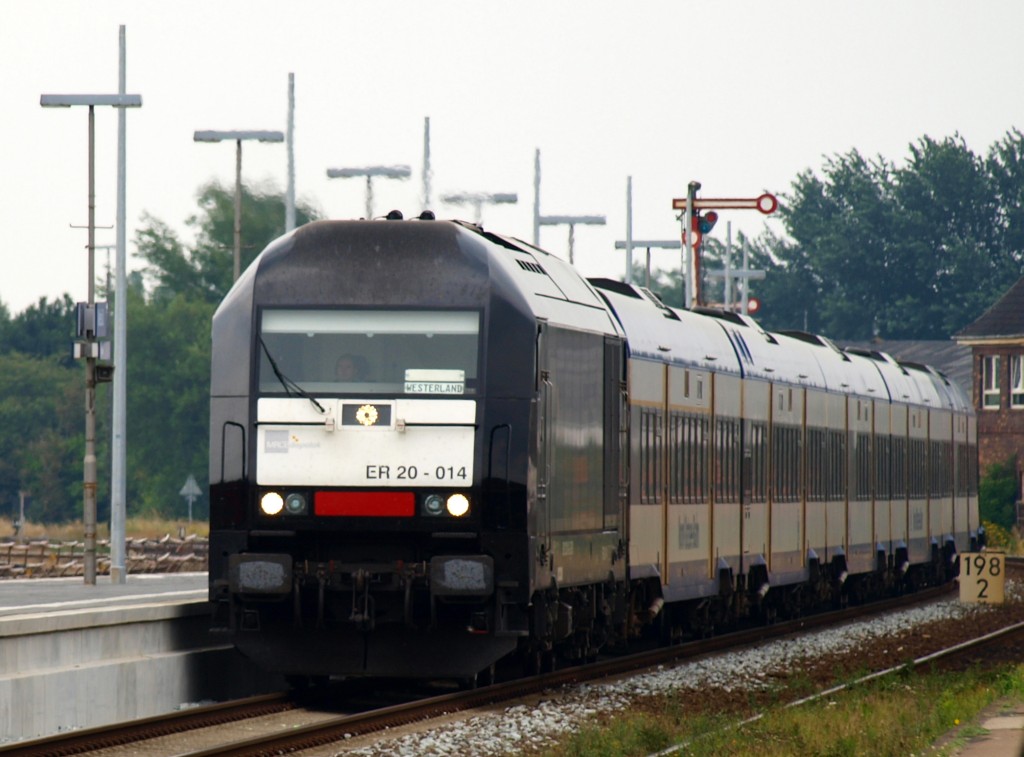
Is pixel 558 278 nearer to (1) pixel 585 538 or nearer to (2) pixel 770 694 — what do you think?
(1) pixel 585 538

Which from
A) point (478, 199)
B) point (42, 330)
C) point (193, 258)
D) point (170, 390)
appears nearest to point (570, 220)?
point (478, 199)

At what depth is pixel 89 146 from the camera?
94.1ft

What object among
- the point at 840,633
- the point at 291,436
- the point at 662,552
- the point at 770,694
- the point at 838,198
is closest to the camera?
the point at 291,436

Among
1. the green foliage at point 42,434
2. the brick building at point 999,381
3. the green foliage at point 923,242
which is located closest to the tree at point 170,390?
the green foliage at point 42,434

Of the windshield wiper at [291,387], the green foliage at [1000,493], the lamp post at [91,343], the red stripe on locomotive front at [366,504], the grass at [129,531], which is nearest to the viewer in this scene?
the red stripe on locomotive front at [366,504]

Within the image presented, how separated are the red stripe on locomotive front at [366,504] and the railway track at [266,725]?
1.36 meters

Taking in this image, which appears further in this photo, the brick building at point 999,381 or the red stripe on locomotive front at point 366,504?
the brick building at point 999,381

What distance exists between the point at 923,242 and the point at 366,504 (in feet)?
320

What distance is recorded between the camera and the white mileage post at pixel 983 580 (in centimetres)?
3416

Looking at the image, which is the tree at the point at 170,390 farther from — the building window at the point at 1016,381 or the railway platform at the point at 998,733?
the railway platform at the point at 998,733

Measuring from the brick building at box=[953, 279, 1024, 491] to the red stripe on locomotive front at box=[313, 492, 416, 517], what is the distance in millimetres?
64106

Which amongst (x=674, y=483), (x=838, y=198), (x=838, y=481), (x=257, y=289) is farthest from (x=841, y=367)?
(x=838, y=198)

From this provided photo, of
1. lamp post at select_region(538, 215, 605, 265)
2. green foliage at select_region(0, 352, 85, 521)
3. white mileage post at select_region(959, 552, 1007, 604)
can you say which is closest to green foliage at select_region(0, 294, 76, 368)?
green foliage at select_region(0, 352, 85, 521)

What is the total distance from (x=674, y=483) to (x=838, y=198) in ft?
317
